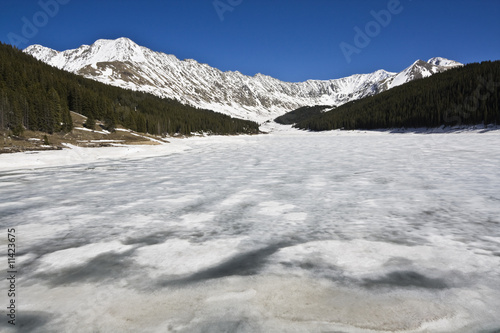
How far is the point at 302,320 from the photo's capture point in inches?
101

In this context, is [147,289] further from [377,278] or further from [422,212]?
[422,212]

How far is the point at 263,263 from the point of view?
3.83 metres

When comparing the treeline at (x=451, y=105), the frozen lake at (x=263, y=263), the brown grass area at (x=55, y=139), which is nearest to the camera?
the frozen lake at (x=263, y=263)

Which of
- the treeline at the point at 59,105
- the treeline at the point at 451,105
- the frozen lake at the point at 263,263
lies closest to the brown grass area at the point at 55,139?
the treeline at the point at 59,105

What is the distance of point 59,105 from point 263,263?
52148 mm

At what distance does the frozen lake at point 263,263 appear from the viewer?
2.62 metres

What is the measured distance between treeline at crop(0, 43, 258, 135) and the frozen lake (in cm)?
3703

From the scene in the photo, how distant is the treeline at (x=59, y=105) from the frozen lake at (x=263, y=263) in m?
37.0

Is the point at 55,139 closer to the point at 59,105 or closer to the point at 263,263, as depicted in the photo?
the point at 59,105

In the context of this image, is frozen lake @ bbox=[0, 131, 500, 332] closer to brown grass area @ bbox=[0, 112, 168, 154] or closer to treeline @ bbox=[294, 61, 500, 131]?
brown grass area @ bbox=[0, 112, 168, 154]

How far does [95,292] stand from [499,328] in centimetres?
423

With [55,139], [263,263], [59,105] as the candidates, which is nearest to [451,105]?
[263,263]

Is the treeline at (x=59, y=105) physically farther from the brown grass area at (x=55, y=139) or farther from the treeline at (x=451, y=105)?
the treeline at (x=451, y=105)

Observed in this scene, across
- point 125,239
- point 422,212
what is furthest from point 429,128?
point 125,239
